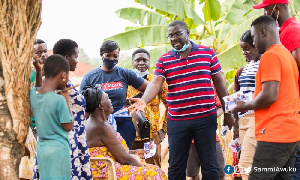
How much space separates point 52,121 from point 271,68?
1721 mm

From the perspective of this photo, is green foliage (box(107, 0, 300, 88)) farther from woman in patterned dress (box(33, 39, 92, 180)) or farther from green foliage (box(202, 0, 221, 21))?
woman in patterned dress (box(33, 39, 92, 180))

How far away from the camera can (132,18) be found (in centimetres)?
1169

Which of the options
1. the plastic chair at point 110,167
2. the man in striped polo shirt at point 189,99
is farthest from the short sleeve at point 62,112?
the man in striped polo shirt at point 189,99

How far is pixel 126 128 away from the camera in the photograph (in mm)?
A: 5406

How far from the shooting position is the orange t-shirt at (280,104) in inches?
123

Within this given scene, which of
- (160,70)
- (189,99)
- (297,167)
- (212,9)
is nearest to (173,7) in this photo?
(212,9)

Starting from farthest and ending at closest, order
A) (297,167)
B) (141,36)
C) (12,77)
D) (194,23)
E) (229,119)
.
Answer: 1. (141,36)
2. (194,23)
3. (229,119)
4. (297,167)
5. (12,77)

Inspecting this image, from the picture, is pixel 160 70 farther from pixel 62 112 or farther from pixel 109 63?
pixel 62 112

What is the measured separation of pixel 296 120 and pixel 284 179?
0.50 meters

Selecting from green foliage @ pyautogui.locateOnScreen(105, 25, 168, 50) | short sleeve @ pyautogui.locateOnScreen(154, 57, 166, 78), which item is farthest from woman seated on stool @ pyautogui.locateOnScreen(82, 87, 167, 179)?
green foliage @ pyautogui.locateOnScreen(105, 25, 168, 50)

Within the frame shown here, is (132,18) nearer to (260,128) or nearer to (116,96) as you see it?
(116,96)

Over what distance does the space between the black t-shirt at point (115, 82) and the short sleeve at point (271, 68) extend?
96.4 inches

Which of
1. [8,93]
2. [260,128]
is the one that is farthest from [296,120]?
[8,93]

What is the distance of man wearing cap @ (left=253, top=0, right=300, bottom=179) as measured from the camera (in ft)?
11.9
